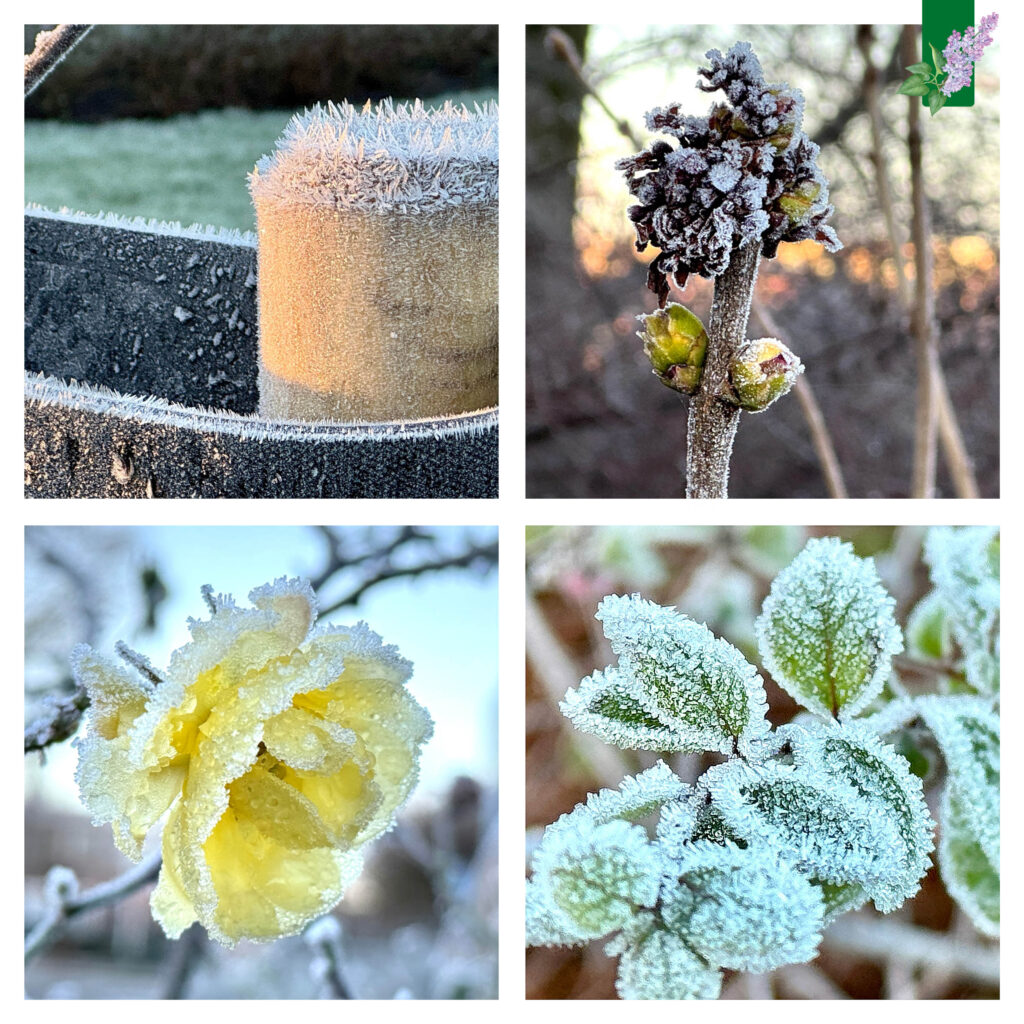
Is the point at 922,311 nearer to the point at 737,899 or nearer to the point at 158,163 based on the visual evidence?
the point at 737,899

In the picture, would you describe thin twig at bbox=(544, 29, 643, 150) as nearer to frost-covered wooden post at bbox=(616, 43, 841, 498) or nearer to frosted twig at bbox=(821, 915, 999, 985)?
frost-covered wooden post at bbox=(616, 43, 841, 498)

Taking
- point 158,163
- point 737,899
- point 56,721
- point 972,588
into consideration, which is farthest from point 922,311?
point 56,721

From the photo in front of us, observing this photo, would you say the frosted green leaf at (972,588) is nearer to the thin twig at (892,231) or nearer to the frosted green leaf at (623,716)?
the thin twig at (892,231)

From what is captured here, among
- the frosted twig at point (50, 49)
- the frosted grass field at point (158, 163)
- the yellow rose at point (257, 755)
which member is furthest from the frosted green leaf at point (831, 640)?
the frosted twig at point (50, 49)

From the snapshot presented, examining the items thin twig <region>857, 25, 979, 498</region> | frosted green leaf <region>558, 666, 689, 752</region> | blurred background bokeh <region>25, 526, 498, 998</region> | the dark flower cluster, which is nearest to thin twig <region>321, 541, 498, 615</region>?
blurred background bokeh <region>25, 526, 498, 998</region>

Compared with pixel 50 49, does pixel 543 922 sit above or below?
below

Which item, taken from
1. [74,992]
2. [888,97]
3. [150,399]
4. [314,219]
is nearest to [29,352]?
[150,399]
